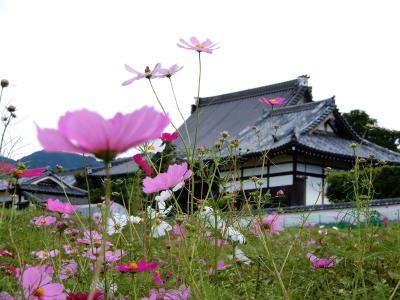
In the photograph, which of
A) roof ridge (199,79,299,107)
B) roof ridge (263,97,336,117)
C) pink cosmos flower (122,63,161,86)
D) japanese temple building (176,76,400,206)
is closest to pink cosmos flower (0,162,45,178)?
pink cosmos flower (122,63,161,86)

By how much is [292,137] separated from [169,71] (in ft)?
36.2

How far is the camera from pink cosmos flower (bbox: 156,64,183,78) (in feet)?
3.70

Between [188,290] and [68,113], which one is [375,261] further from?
[68,113]

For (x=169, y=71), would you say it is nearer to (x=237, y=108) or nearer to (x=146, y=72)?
(x=146, y=72)

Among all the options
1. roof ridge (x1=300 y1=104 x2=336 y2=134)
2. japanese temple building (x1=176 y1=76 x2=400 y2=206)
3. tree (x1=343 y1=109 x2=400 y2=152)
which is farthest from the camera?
tree (x1=343 y1=109 x2=400 y2=152)

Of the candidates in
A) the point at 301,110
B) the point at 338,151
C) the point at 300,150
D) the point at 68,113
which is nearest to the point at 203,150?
the point at 68,113

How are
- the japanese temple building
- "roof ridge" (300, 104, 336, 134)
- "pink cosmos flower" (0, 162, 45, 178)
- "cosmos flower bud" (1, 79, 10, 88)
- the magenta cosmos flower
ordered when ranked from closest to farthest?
the magenta cosmos flower, "pink cosmos flower" (0, 162, 45, 178), "cosmos flower bud" (1, 79, 10, 88), the japanese temple building, "roof ridge" (300, 104, 336, 134)

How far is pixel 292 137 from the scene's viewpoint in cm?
1197

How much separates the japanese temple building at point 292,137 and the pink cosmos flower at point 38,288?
7.71 m

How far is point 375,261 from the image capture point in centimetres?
161

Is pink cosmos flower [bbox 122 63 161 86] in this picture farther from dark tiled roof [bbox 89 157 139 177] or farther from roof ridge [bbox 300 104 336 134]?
dark tiled roof [bbox 89 157 139 177]

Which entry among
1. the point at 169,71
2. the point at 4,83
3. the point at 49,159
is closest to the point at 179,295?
the point at 169,71

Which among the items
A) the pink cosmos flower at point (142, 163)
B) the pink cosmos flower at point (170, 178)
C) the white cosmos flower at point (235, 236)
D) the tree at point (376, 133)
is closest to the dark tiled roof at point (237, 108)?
the tree at point (376, 133)

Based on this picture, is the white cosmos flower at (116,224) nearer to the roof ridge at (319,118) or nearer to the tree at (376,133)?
the roof ridge at (319,118)
